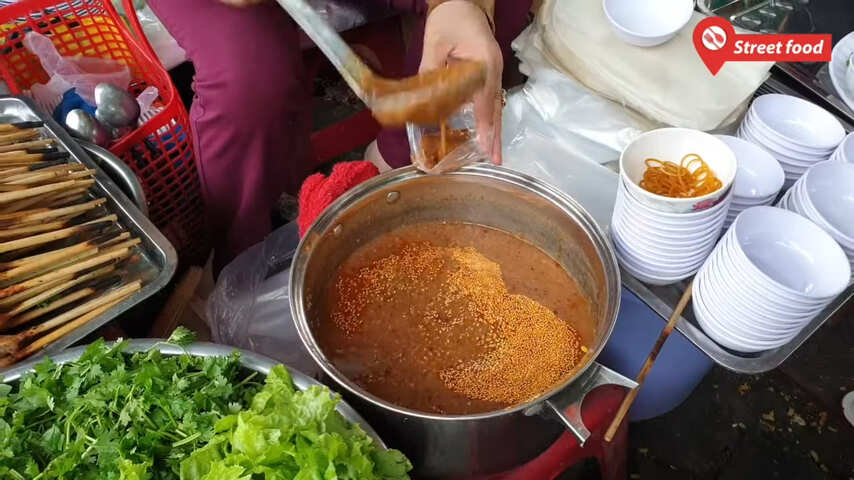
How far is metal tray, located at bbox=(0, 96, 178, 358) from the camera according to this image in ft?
4.36

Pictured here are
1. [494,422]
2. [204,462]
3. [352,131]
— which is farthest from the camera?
[352,131]

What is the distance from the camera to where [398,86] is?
1.19 metres

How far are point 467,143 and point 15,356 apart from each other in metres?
1.00

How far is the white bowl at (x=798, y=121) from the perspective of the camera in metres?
1.51

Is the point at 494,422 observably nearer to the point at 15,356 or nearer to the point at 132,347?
the point at 132,347

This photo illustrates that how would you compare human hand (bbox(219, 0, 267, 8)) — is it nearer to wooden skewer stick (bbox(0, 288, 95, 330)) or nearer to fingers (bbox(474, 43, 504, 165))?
fingers (bbox(474, 43, 504, 165))

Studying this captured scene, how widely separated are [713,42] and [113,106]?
62.9 inches

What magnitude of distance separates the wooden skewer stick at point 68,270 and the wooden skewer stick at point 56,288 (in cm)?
2

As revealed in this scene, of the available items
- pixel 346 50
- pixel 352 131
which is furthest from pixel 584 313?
pixel 352 131

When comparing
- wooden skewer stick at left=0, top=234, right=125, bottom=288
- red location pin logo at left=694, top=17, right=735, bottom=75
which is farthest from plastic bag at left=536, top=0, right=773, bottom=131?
wooden skewer stick at left=0, top=234, right=125, bottom=288

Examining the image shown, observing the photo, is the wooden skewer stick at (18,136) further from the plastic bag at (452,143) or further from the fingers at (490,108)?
the fingers at (490,108)

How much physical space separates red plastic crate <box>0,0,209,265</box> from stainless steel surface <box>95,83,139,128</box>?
94mm

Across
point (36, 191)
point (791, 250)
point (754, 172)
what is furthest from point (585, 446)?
Result: point (36, 191)

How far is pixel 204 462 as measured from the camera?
1007mm
